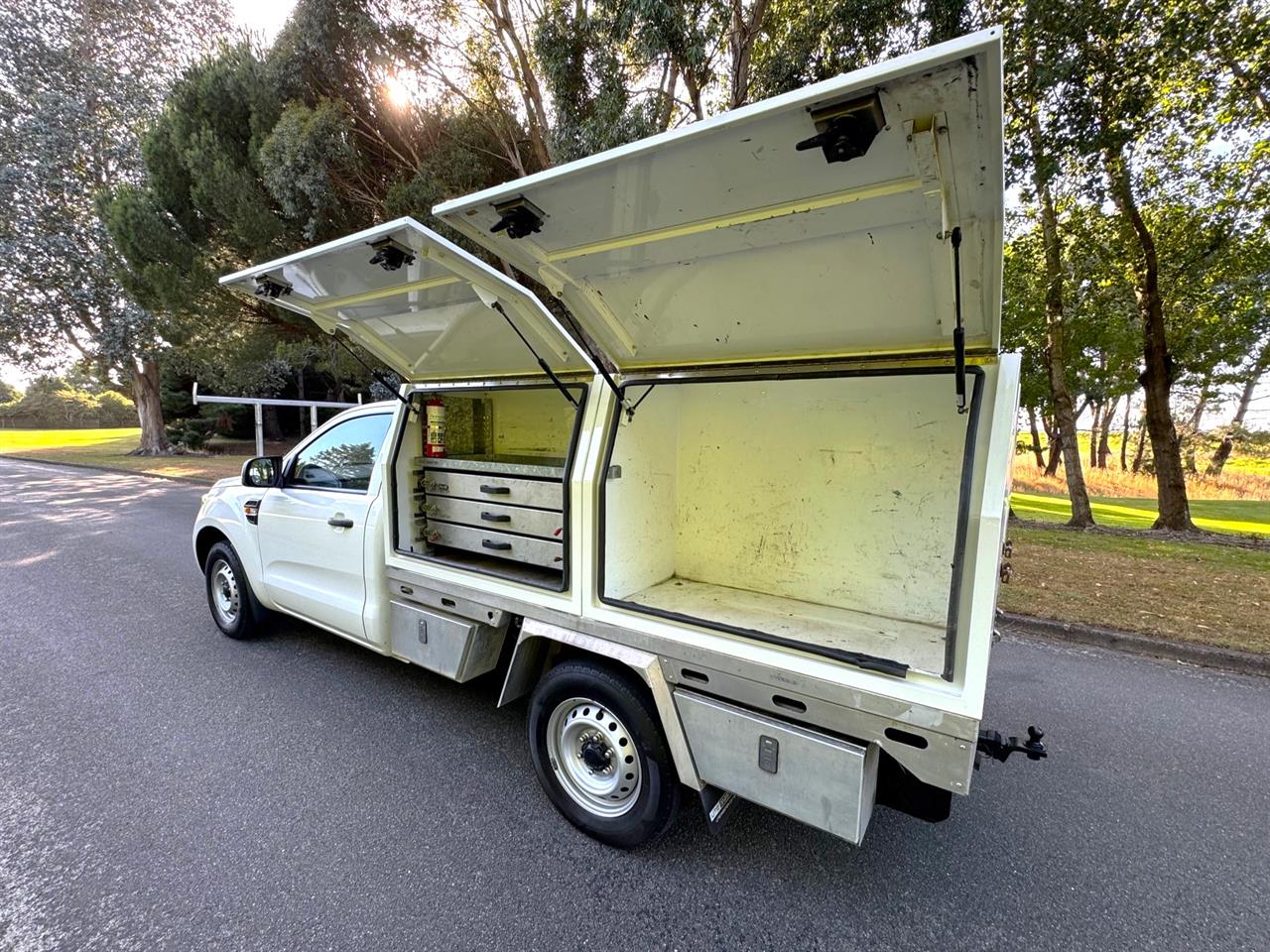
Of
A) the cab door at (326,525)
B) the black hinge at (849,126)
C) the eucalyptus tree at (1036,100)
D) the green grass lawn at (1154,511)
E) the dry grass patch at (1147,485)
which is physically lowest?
the green grass lawn at (1154,511)

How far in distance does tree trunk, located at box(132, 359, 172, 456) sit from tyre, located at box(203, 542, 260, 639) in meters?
24.4

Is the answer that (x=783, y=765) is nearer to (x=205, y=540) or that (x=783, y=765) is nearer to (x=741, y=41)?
(x=205, y=540)

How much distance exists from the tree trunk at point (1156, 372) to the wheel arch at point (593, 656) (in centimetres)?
1070

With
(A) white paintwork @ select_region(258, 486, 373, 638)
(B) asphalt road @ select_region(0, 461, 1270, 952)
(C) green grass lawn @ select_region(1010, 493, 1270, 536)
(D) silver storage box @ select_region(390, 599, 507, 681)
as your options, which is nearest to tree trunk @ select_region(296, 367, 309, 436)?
(A) white paintwork @ select_region(258, 486, 373, 638)

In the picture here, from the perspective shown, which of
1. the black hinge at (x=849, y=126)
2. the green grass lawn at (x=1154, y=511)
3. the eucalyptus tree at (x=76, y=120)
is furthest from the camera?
the eucalyptus tree at (x=76, y=120)

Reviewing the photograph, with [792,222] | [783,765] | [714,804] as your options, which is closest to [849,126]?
[792,222]

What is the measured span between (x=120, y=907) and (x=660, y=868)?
77.1 inches

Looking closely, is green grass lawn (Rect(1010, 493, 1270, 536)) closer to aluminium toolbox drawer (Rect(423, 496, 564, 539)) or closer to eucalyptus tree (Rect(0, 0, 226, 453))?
aluminium toolbox drawer (Rect(423, 496, 564, 539))

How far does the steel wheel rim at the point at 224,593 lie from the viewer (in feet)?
14.5

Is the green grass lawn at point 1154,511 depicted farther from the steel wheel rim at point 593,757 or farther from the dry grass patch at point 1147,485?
the steel wheel rim at point 593,757

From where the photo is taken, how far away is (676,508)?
10.7 feet

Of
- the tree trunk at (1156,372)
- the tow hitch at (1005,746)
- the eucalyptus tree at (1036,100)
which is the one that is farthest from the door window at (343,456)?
the tree trunk at (1156,372)

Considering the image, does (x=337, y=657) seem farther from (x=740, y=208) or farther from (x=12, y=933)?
(x=740, y=208)

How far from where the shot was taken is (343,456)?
147 inches
